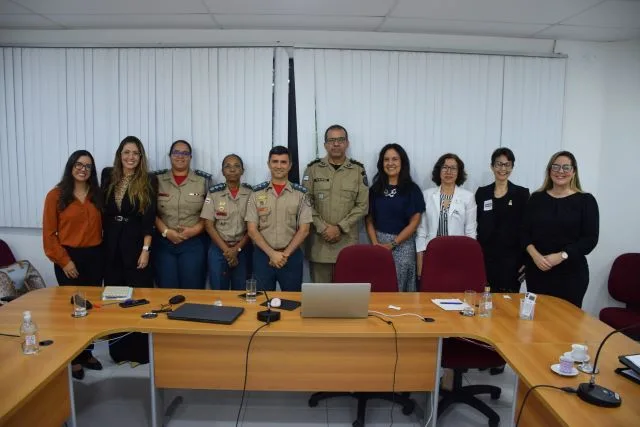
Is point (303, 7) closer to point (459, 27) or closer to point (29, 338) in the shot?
point (459, 27)

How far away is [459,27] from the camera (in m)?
3.56

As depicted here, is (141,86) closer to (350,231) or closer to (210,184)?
(210,184)

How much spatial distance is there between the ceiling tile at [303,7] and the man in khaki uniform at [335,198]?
913 mm

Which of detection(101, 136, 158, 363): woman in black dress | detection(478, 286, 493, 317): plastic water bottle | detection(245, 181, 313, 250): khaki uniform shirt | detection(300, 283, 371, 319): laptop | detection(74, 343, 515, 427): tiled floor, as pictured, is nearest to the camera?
detection(300, 283, 371, 319): laptop

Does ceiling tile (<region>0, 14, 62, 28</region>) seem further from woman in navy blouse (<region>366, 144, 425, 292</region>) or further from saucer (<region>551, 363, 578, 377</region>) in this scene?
saucer (<region>551, 363, 578, 377</region>)

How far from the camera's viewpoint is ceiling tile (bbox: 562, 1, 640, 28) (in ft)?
9.79

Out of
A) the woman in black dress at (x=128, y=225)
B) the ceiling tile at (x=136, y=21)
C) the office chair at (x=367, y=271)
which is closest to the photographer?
the office chair at (x=367, y=271)

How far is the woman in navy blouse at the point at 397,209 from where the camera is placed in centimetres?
347

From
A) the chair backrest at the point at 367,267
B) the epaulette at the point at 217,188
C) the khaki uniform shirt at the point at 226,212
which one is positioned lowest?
the chair backrest at the point at 367,267

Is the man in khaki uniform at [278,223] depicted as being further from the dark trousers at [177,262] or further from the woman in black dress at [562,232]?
the woman in black dress at [562,232]

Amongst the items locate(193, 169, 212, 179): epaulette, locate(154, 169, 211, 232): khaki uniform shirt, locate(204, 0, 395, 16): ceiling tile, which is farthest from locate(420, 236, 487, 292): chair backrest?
locate(193, 169, 212, 179): epaulette

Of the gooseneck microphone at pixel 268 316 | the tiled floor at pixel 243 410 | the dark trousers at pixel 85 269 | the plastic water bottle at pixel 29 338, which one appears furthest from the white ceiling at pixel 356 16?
the tiled floor at pixel 243 410

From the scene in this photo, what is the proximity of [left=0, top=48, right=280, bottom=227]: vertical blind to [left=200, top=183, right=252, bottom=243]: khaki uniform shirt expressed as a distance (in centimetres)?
40

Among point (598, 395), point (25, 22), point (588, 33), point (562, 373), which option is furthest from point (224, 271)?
point (588, 33)
